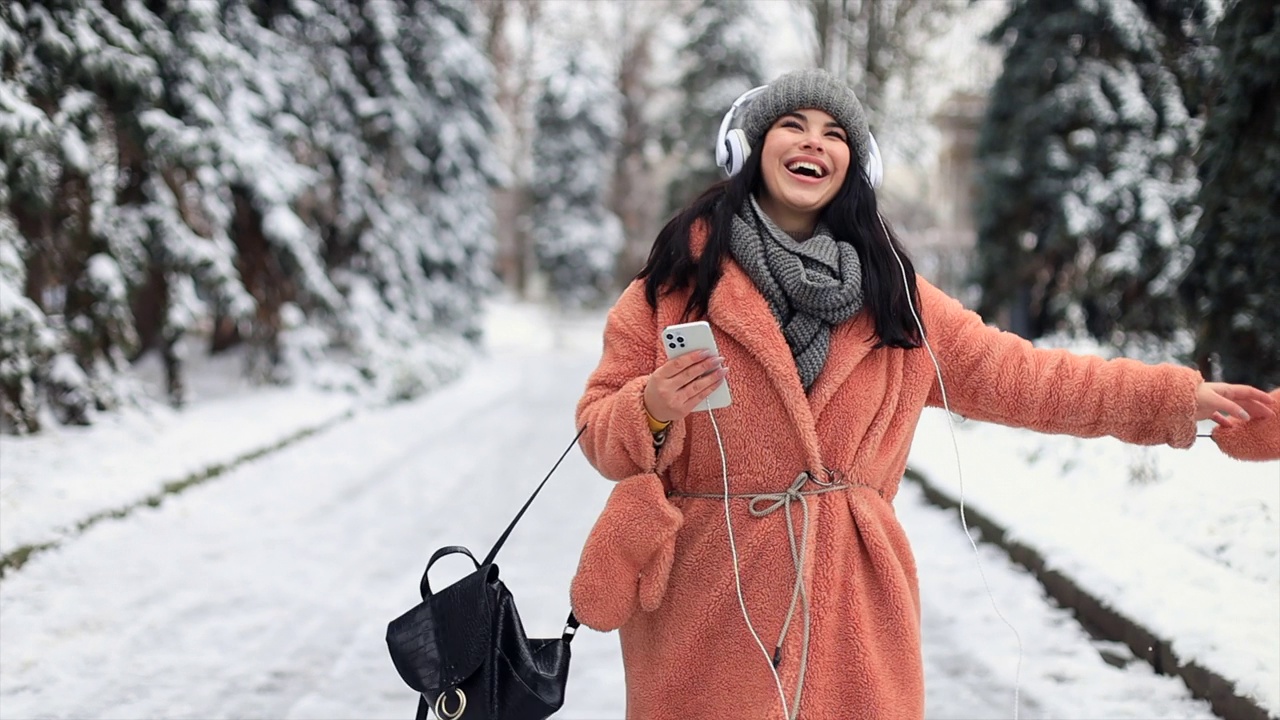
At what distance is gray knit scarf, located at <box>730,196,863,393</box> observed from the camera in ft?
6.97

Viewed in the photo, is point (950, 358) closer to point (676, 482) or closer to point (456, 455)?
point (676, 482)

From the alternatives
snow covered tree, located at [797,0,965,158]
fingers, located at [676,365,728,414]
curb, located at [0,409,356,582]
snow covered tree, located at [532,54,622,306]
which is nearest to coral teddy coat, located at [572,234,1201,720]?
fingers, located at [676,365,728,414]

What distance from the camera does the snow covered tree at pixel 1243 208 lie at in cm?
546

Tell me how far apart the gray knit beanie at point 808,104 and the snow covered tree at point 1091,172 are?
9.59 metres

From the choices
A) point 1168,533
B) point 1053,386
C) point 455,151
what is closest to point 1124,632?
point 1168,533

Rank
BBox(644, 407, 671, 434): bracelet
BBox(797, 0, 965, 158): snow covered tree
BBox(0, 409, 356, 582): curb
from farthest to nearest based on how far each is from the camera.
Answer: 1. BBox(797, 0, 965, 158): snow covered tree
2. BBox(0, 409, 356, 582): curb
3. BBox(644, 407, 671, 434): bracelet

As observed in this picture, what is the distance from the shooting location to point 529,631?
5.09 m

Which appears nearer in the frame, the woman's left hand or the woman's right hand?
the woman's right hand

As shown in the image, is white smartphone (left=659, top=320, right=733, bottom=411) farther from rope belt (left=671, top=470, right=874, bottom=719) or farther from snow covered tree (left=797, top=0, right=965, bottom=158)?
snow covered tree (left=797, top=0, right=965, bottom=158)

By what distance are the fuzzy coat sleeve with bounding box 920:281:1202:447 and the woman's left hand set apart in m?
0.03

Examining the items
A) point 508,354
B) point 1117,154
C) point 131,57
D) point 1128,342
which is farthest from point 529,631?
point 508,354

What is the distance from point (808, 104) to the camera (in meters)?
2.26

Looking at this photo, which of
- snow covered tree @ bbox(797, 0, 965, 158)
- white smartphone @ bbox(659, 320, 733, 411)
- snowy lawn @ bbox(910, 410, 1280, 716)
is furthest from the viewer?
snow covered tree @ bbox(797, 0, 965, 158)

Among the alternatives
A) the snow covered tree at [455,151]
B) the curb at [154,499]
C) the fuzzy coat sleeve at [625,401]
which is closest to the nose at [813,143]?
the fuzzy coat sleeve at [625,401]
